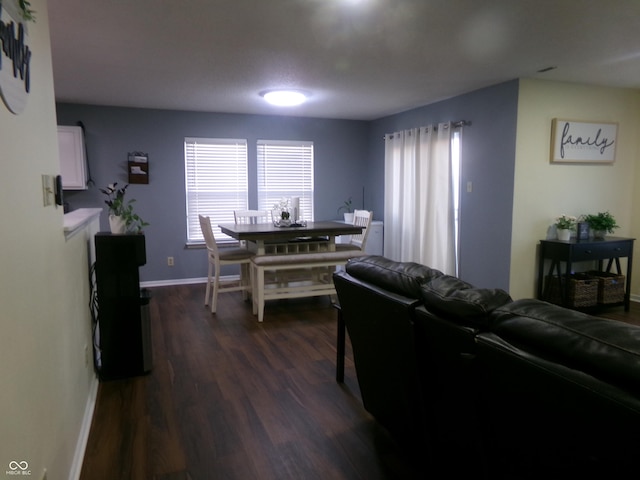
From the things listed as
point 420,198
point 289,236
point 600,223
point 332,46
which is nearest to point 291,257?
point 289,236

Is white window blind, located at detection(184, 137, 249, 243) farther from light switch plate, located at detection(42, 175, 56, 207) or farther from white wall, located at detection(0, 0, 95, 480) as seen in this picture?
light switch plate, located at detection(42, 175, 56, 207)

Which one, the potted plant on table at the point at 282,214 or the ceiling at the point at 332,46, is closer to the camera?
the ceiling at the point at 332,46

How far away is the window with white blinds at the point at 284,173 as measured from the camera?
20.3ft

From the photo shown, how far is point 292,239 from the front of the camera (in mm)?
4676

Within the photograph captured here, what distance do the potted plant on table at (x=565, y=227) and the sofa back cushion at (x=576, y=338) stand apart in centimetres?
349

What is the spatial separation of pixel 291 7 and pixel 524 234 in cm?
315

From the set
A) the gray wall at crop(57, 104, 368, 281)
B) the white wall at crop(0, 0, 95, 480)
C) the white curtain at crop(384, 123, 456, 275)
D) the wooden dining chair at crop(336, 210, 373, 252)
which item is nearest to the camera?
the white wall at crop(0, 0, 95, 480)

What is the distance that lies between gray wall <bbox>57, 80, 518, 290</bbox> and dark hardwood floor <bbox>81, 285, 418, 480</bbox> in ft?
6.87

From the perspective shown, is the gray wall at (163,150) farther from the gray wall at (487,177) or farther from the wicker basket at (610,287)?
the wicker basket at (610,287)

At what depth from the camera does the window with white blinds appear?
244 inches

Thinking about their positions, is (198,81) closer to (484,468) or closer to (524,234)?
(524,234)

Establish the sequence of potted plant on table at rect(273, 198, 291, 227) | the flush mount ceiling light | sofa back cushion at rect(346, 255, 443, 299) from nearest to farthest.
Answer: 1. sofa back cushion at rect(346, 255, 443, 299)
2. the flush mount ceiling light
3. potted plant on table at rect(273, 198, 291, 227)

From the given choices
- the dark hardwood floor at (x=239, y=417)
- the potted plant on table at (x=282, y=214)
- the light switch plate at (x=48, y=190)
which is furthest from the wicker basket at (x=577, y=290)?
the light switch plate at (x=48, y=190)

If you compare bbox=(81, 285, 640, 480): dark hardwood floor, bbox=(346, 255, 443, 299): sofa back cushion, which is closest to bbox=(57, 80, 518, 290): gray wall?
bbox=(81, 285, 640, 480): dark hardwood floor
